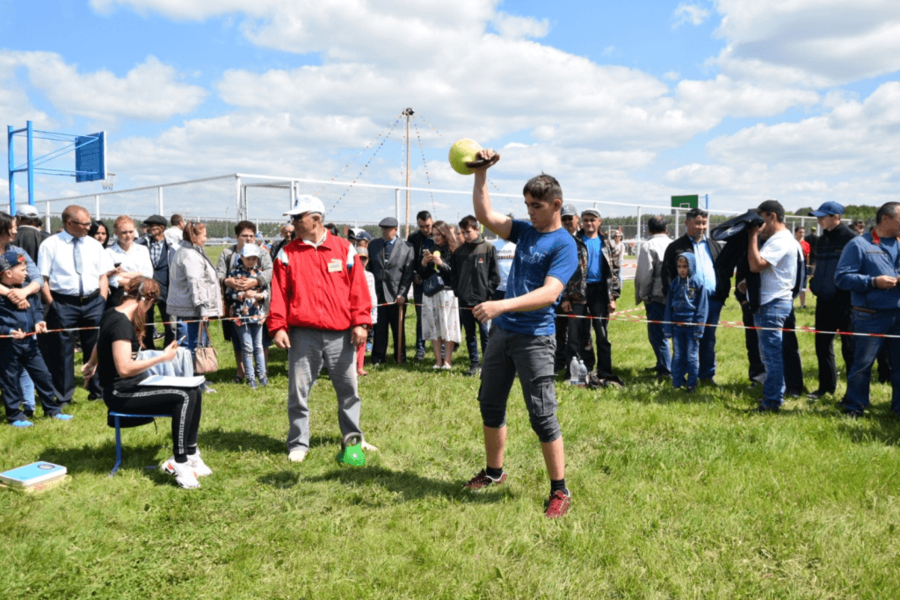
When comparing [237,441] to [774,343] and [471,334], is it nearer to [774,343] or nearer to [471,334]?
[471,334]

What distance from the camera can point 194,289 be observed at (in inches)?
280

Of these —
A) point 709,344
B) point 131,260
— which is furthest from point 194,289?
point 709,344

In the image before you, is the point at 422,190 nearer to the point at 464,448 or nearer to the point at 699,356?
the point at 699,356

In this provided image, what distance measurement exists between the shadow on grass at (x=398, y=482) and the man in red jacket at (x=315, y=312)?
347 millimetres

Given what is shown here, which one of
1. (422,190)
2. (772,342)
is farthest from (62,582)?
(422,190)

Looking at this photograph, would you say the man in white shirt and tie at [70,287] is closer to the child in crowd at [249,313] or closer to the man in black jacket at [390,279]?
the child in crowd at [249,313]

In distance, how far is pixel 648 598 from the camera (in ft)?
10.0

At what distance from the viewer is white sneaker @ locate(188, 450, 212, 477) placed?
14.9ft

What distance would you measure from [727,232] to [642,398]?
1.99 metres

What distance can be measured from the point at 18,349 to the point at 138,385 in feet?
7.40

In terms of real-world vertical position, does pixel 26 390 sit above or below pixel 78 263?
below

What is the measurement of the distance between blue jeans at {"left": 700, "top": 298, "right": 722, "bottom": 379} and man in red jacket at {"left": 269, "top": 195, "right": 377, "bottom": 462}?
4.25 meters

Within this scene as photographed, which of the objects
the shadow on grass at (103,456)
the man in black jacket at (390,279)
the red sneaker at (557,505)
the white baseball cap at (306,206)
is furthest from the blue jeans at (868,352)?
the shadow on grass at (103,456)

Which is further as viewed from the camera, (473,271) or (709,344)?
(473,271)
